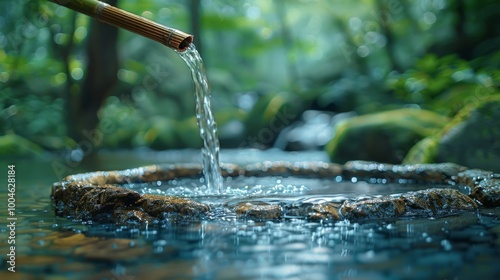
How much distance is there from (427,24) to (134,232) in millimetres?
15373

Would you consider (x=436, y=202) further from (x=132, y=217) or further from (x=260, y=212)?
(x=132, y=217)

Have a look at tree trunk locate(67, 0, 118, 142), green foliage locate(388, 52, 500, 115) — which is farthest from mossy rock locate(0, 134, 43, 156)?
green foliage locate(388, 52, 500, 115)

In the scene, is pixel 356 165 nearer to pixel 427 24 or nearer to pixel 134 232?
pixel 134 232

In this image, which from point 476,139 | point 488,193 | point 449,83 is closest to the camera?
point 488,193

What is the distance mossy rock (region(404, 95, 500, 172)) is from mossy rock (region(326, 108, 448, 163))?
1986 millimetres

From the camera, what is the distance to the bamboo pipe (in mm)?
4188

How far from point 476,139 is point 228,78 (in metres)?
16.0

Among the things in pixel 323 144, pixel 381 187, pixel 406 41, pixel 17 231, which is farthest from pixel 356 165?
pixel 406 41

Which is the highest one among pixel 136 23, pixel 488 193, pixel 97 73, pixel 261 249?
pixel 97 73

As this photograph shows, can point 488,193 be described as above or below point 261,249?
above

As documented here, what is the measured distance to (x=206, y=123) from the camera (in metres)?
5.91

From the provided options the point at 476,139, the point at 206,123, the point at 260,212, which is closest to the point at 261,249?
the point at 260,212

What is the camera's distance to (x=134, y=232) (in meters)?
3.59

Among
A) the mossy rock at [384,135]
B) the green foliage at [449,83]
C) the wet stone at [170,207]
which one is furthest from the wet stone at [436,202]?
the green foliage at [449,83]
